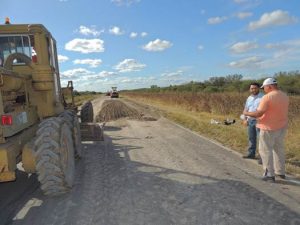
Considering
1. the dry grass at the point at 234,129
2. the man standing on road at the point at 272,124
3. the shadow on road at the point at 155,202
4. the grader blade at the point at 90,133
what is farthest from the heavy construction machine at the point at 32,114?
the dry grass at the point at 234,129

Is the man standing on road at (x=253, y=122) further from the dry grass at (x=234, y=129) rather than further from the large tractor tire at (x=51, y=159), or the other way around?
the large tractor tire at (x=51, y=159)

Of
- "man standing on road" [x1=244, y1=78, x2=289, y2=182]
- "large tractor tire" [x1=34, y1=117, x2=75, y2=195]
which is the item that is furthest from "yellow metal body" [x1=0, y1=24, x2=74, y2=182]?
"man standing on road" [x1=244, y1=78, x2=289, y2=182]

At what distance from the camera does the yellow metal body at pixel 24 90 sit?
210 inches

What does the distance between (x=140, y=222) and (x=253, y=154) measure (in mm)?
4917

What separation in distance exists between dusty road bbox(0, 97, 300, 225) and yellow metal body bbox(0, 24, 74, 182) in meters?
0.82

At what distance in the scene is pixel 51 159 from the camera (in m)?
5.63

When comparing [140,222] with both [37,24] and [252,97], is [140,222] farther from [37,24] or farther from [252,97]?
[252,97]

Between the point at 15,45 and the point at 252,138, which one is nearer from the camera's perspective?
the point at 15,45

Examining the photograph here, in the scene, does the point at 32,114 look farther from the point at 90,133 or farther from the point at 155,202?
the point at 90,133

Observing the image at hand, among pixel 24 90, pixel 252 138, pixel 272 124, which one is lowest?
pixel 252 138

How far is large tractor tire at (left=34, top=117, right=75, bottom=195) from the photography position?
562 centimetres

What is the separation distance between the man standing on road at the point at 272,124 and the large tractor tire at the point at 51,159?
12.3ft

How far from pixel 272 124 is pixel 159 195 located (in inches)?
106

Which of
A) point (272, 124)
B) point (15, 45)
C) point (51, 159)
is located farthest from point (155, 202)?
point (15, 45)
